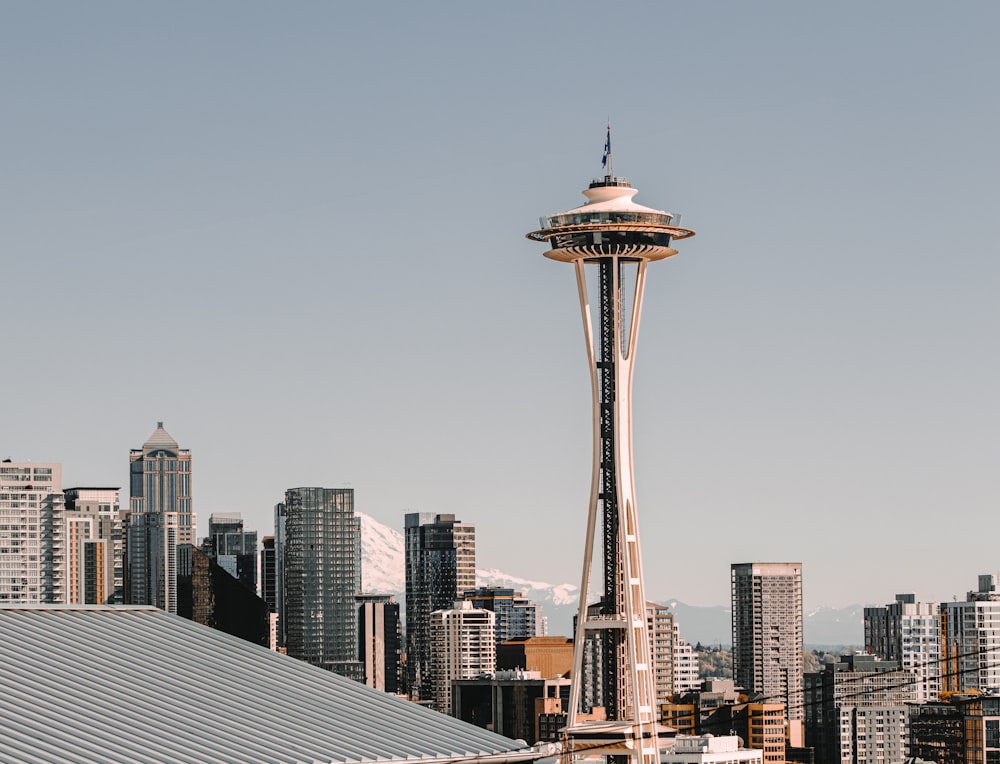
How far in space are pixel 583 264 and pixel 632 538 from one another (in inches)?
820

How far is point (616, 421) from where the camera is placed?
5595 inches

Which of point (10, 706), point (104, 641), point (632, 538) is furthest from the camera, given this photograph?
point (632, 538)

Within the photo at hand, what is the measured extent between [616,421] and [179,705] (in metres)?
83.0

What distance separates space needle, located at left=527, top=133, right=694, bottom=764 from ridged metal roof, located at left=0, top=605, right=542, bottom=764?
72056 mm

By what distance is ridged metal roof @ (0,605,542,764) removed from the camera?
56812 millimetres

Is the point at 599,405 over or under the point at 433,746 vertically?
over

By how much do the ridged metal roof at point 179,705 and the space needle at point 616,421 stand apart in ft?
236

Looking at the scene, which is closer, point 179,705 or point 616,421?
point 179,705

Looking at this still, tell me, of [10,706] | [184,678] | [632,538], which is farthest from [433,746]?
[632,538]

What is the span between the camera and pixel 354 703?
6625 cm

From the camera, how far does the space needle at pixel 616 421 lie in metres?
142

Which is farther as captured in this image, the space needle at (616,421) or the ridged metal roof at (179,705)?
the space needle at (616,421)

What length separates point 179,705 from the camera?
61.5m

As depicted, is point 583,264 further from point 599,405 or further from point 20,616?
point 20,616
